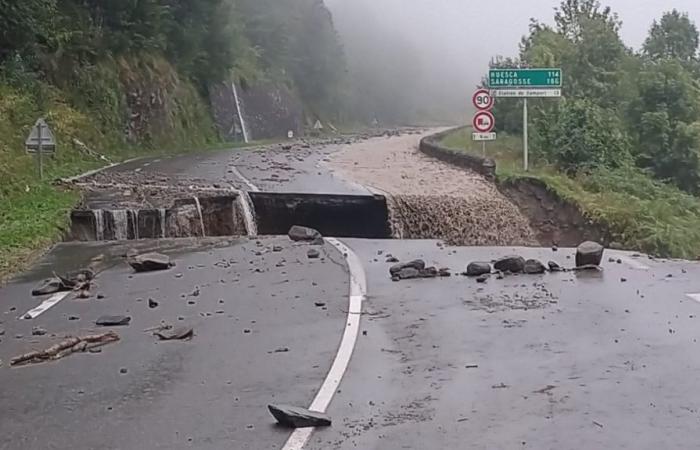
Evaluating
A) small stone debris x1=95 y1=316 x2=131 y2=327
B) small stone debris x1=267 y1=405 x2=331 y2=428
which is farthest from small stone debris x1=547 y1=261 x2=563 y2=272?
small stone debris x1=267 y1=405 x2=331 y2=428

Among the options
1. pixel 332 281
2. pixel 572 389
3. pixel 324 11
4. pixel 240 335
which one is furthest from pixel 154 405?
pixel 324 11

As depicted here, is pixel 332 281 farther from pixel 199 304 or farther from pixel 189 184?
pixel 189 184

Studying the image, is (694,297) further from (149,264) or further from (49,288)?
(49,288)

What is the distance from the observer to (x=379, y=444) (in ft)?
18.5

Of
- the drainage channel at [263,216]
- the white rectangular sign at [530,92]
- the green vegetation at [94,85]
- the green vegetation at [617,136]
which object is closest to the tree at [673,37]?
the green vegetation at [617,136]

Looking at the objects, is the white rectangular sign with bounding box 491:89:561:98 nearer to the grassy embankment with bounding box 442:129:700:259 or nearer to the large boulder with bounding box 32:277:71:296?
the grassy embankment with bounding box 442:129:700:259

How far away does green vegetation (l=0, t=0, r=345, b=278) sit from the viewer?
19.0 metres

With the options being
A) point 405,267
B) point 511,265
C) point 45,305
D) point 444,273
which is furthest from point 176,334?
point 511,265

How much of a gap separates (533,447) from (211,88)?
49111mm

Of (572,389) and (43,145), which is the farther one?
(43,145)

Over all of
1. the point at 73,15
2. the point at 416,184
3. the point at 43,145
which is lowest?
the point at 416,184

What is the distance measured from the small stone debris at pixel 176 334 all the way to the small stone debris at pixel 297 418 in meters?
2.72

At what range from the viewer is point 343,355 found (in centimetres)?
785

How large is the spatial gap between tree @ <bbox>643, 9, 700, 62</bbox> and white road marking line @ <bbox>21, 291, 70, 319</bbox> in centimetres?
5919
